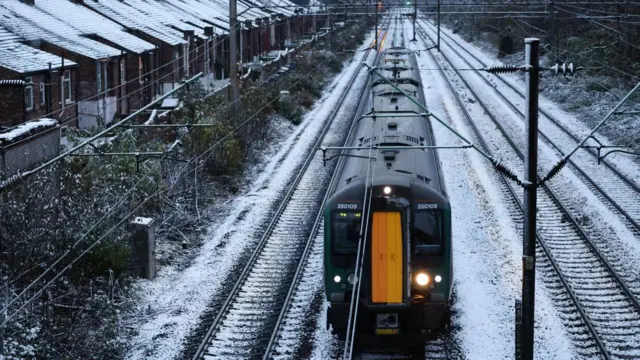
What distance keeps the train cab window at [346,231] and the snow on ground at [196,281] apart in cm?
295

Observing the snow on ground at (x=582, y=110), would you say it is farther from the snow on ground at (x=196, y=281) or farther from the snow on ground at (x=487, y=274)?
the snow on ground at (x=196, y=281)

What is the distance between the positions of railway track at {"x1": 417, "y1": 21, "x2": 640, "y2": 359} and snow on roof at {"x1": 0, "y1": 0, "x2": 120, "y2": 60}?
15.4m

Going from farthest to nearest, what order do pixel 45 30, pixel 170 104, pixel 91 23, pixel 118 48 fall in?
pixel 91 23 < pixel 118 48 < pixel 45 30 < pixel 170 104

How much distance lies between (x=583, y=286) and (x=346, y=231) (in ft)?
18.0

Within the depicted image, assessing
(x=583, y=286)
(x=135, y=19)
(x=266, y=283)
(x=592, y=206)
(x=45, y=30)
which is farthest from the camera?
(x=135, y=19)

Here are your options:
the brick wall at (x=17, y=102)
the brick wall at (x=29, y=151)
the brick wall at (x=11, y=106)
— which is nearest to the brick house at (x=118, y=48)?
the brick wall at (x=17, y=102)

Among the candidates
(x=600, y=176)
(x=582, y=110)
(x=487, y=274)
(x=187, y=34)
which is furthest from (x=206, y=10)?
(x=487, y=274)

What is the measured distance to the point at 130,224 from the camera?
52.9ft

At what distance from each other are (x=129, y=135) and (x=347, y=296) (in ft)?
31.3

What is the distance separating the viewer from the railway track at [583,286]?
41.2 ft

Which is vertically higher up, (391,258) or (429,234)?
(429,234)

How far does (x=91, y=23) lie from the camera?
113ft

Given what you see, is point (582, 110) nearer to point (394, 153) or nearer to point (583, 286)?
point (583, 286)

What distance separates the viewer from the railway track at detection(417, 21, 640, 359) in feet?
41.2
